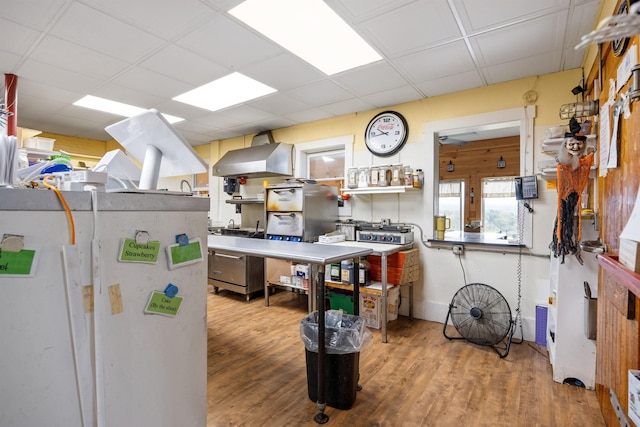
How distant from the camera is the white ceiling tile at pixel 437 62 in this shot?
8.44ft

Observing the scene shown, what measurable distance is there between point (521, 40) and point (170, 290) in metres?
2.93

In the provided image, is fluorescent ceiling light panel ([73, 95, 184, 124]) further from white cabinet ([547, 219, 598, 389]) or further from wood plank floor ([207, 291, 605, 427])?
white cabinet ([547, 219, 598, 389])

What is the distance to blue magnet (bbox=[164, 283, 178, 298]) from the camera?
1.05 metres

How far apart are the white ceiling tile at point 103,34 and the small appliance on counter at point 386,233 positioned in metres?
2.68

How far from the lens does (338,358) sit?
6.40 feet

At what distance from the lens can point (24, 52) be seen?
2.62 meters

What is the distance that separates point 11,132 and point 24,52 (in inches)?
38.5

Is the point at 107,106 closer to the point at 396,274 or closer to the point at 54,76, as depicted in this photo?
the point at 54,76

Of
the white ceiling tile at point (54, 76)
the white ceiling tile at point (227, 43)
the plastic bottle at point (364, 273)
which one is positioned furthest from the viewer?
the plastic bottle at point (364, 273)

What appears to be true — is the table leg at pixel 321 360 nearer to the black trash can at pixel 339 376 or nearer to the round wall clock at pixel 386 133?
the black trash can at pixel 339 376

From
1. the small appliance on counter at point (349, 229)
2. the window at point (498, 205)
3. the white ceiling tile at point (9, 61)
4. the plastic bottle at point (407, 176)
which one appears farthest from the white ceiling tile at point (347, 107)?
the window at point (498, 205)

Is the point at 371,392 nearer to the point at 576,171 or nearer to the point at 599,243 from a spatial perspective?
the point at 599,243

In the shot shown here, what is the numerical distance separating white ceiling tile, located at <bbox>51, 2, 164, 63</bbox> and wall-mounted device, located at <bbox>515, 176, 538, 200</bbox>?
11.1 ft

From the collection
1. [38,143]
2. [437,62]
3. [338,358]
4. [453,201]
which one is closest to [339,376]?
[338,358]
